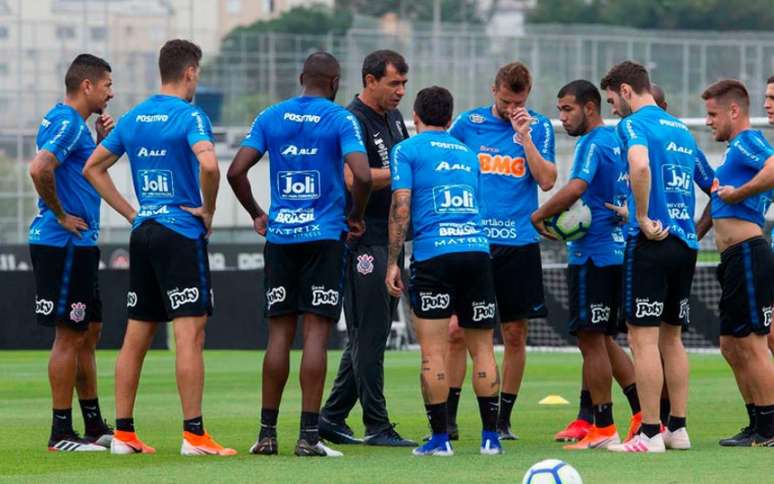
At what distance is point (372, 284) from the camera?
10.7m

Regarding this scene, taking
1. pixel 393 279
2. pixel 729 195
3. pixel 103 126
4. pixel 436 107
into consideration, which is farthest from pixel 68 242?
pixel 729 195

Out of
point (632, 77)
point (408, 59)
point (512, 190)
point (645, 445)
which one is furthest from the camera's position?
point (408, 59)

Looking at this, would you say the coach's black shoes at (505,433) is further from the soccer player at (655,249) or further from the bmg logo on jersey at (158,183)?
the bmg logo on jersey at (158,183)

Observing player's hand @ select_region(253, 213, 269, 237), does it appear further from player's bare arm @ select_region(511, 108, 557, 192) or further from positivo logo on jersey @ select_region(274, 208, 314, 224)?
player's bare arm @ select_region(511, 108, 557, 192)

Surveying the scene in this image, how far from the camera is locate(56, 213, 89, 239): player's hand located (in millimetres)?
10086

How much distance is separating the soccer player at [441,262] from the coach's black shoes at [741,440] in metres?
1.60

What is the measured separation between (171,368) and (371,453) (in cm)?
984

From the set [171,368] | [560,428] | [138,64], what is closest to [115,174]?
[138,64]

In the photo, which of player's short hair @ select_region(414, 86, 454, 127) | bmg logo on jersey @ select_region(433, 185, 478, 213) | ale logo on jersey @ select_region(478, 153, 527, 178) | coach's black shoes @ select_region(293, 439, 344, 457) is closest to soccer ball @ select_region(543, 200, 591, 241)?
ale logo on jersey @ select_region(478, 153, 527, 178)

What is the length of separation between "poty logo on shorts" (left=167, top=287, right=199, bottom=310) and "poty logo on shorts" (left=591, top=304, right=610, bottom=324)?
2666mm

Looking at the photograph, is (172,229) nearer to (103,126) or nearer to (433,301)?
(103,126)

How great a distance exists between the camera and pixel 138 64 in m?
41.9

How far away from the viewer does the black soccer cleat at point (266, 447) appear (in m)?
9.56

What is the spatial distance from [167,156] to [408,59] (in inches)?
1388
